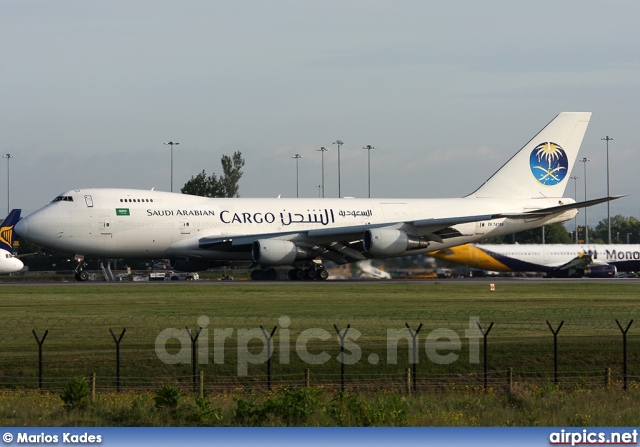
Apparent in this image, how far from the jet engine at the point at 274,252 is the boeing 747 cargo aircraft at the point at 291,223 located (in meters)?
0.06

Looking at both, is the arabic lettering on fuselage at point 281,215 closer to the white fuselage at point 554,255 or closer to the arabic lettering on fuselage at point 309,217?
the arabic lettering on fuselage at point 309,217

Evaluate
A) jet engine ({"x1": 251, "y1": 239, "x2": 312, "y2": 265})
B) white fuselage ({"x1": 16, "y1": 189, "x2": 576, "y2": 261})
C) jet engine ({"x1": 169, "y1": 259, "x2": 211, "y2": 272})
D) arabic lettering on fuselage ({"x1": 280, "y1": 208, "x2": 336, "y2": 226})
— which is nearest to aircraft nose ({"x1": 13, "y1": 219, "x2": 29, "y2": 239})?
white fuselage ({"x1": 16, "y1": 189, "x2": 576, "y2": 261})

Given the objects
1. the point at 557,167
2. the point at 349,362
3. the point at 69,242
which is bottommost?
→ the point at 349,362

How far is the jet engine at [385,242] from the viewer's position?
6028 centimetres

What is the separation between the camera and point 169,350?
2848 cm

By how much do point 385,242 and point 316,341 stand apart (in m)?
30.9

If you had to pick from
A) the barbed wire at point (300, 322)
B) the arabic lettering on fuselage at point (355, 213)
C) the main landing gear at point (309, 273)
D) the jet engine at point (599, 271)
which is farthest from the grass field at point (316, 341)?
the jet engine at point (599, 271)

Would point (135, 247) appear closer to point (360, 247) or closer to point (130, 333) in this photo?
point (360, 247)

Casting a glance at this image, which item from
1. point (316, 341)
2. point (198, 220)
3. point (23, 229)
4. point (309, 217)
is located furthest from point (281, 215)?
point (316, 341)

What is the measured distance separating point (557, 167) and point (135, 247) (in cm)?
2993

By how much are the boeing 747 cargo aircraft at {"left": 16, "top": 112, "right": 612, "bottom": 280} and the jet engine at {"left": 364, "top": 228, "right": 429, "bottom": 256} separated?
0.06 meters

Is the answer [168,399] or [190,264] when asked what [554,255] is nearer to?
[190,264]

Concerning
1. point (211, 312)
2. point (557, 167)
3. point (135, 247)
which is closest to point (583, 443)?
point (211, 312)

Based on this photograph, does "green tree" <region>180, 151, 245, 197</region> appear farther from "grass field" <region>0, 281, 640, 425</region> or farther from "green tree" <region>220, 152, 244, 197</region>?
"grass field" <region>0, 281, 640, 425</region>
